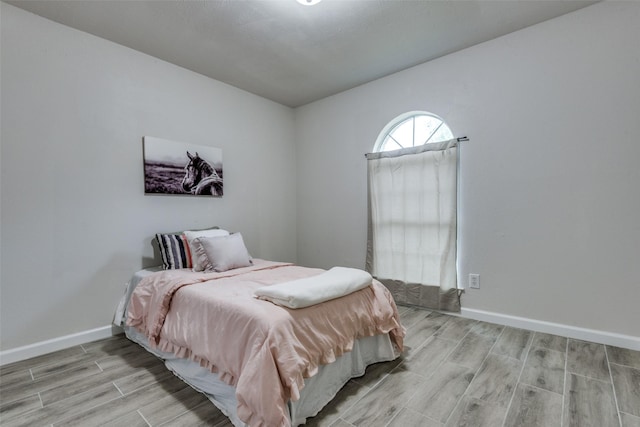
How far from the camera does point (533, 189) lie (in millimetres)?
2578

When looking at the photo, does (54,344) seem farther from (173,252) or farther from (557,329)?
(557,329)

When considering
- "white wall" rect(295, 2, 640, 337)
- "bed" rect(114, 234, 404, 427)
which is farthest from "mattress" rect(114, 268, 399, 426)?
"white wall" rect(295, 2, 640, 337)

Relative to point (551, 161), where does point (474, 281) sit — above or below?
below

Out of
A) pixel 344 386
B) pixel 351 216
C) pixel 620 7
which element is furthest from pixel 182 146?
pixel 620 7

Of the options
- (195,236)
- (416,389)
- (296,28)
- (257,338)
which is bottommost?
(416,389)

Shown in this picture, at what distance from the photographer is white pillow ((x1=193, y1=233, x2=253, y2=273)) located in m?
2.57

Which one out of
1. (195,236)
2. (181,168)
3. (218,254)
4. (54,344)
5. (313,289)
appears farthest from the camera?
(181,168)

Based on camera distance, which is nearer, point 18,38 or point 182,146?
point 18,38

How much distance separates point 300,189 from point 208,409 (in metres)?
3.15

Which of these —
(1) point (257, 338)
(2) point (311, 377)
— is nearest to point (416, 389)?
(2) point (311, 377)

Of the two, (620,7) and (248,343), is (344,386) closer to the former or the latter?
(248,343)

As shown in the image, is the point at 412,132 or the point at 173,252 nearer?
the point at 173,252

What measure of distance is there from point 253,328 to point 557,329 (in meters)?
2.56

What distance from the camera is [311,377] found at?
1.55 meters
